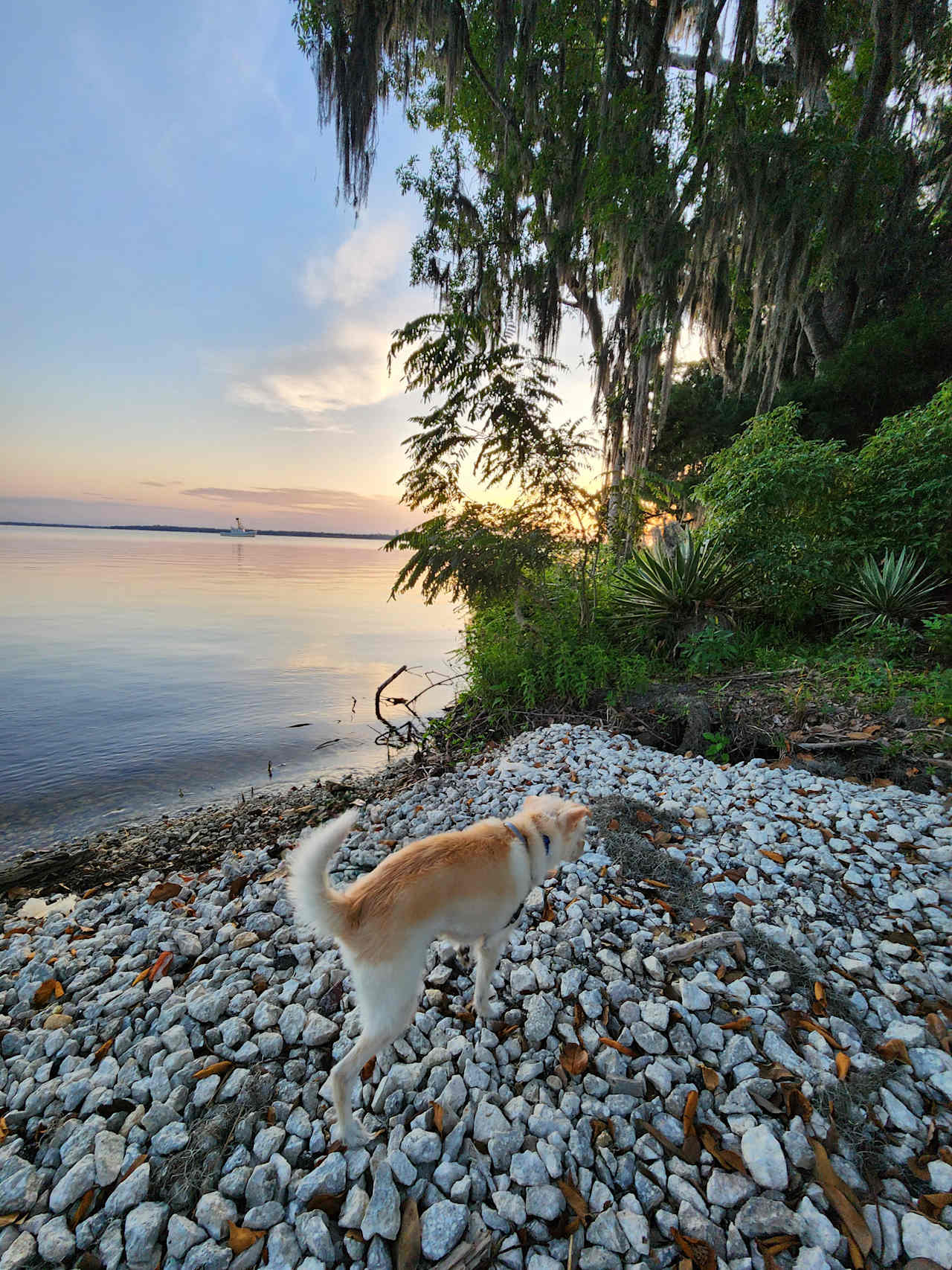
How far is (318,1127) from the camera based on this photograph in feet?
5.44

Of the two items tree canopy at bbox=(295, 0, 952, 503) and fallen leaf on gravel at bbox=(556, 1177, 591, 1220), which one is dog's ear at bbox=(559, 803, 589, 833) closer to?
fallen leaf on gravel at bbox=(556, 1177, 591, 1220)

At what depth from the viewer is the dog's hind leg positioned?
161cm

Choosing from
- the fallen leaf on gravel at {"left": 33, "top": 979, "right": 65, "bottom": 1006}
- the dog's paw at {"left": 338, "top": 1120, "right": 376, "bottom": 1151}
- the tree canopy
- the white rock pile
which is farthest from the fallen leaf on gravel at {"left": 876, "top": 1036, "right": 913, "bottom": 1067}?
the tree canopy

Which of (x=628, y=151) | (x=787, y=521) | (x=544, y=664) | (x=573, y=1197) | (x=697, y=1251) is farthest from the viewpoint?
(x=628, y=151)

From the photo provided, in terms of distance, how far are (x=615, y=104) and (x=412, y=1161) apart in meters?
13.7

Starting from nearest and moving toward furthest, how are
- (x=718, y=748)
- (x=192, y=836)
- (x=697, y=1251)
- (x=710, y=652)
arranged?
1. (x=697, y=1251)
2. (x=718, y=748)
3. (x=192, y=836)
4. (x=710, y=652)

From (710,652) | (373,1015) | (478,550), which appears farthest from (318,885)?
(710,652)

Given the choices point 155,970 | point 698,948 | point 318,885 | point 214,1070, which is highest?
point 318,885

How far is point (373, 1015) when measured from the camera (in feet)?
5.42

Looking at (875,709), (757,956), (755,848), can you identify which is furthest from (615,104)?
(757,956)

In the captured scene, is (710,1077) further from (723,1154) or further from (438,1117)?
(438,1117)

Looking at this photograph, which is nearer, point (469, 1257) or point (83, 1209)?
point (469, 1257)

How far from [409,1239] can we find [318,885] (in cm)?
96

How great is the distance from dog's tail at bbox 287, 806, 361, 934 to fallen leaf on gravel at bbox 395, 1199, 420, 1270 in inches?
30.0
